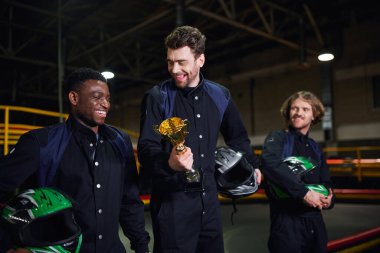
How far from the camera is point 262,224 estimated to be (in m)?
5.20

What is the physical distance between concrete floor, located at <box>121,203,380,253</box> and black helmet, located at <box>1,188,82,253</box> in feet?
7.01

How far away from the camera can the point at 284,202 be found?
2572 millimetres

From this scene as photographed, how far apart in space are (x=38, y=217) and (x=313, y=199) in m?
1.76

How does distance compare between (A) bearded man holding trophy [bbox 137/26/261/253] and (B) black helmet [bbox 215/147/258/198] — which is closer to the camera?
(A) bearded man holding trophy [bbox 137/26/261/253]

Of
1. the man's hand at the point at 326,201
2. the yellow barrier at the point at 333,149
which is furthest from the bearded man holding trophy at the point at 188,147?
the yellow barrier at the point at 333,149

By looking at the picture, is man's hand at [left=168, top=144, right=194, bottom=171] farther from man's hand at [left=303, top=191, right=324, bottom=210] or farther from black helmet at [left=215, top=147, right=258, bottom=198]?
man's hand at [left=303, top=191, right=324, bottom=210]

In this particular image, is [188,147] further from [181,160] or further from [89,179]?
[89,179]

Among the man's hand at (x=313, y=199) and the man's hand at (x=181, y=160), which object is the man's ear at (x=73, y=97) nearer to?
the man's hand at (x=181, y=160)

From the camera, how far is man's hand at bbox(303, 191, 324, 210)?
2.39 metres

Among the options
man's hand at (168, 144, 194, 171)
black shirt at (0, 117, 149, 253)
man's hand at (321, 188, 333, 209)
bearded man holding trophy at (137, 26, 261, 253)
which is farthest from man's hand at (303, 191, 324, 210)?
man's hand at (168, 144, 194, 171)

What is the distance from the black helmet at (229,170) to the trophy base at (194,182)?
0.61ft

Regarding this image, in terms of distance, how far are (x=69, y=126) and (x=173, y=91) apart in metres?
0.58

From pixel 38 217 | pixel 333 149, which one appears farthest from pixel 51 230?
pixel 333 149

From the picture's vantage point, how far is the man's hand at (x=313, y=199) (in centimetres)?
239
